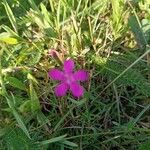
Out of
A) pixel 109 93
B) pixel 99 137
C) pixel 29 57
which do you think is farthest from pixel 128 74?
pixel 29 57

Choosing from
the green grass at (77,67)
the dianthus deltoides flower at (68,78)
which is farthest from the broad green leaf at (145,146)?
the dianthus deltoides flower at (68,78)

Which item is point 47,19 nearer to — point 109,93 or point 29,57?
point 29,57

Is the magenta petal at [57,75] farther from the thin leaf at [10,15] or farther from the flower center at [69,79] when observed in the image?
the thin leaf at [10,15]

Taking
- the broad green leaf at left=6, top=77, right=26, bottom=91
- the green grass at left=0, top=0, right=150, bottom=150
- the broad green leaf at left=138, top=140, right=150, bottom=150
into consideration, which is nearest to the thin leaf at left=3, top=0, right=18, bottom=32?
the green grass at left=0, top=0, right=150, bottom=150

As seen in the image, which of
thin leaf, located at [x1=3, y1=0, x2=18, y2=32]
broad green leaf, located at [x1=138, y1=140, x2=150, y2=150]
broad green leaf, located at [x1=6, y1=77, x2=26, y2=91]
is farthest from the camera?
thin leaf, located at [x1=3, y1=0, x2=18, y2=32]

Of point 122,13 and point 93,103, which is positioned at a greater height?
point 122,13

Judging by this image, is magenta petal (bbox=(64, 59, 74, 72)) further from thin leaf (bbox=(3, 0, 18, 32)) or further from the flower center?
thin leaf (bbox=(3, 0, 18, 32))
